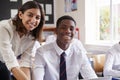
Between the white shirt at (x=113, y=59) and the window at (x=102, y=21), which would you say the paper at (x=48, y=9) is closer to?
the window at (x=102, y=21)

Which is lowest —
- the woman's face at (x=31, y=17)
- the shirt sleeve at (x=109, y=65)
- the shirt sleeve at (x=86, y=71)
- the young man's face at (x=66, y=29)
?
the shirt sleeve at (x=109, y=65)

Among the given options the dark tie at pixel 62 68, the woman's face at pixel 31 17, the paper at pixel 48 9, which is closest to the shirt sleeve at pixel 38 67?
the dark tie at pixel 62 68

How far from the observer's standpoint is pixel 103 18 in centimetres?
385

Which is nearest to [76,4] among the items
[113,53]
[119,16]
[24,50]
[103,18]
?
[103,18]

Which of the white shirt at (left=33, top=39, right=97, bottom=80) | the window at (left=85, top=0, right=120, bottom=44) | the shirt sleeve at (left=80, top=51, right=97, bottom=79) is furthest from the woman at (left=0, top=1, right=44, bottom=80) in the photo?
the window at (left=85, top=0, right=120, bottom=44)

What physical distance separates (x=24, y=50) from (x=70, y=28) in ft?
1.36

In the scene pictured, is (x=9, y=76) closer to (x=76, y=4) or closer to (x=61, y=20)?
(x=61, y=20)

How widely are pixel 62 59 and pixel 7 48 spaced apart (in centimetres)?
40

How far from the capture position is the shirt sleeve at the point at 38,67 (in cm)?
156

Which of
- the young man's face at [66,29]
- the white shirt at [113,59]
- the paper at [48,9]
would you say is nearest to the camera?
the young man's face at [66,29]

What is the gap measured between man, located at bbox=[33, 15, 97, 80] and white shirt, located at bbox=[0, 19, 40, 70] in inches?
5.2

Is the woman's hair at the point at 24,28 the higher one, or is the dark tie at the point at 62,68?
the woman's hair at the point at 24,28

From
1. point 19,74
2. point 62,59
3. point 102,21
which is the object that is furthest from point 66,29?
point 102,21

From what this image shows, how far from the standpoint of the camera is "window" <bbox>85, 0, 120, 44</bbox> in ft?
12.0
